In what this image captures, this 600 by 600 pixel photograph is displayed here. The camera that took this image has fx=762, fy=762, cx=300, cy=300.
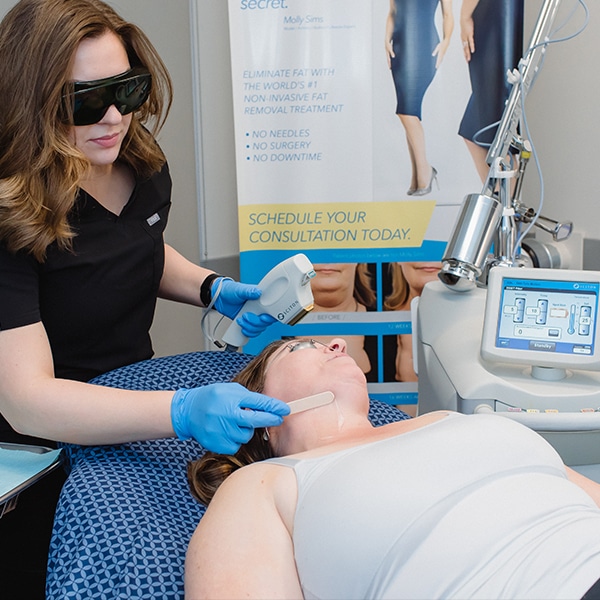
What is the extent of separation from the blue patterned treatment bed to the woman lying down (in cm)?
12

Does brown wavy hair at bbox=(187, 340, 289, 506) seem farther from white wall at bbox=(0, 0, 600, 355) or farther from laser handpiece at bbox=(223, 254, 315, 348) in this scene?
white wall at bbox=(0, 0, 600, 355)

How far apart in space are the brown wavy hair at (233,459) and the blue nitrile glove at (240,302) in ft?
0.75

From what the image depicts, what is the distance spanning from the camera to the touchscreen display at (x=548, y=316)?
58.8 inches

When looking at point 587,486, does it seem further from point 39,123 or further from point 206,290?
point 39,123

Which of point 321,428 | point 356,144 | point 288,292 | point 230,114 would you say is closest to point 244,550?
point 321,428

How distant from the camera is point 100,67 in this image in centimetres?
140

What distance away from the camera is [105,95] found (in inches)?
54.9

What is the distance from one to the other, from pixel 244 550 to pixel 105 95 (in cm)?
85

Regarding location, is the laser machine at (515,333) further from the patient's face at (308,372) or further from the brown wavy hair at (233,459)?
the brown wavy hair at (233,459)

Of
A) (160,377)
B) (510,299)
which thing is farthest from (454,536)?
(160,377)

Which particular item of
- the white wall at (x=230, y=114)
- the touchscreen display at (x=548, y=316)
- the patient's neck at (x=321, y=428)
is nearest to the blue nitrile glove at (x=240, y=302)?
the patient's neck at (x=321, y=428)

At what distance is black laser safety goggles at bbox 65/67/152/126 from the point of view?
1.37m

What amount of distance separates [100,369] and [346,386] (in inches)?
21.3

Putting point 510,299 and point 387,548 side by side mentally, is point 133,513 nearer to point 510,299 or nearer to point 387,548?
point 387,548
